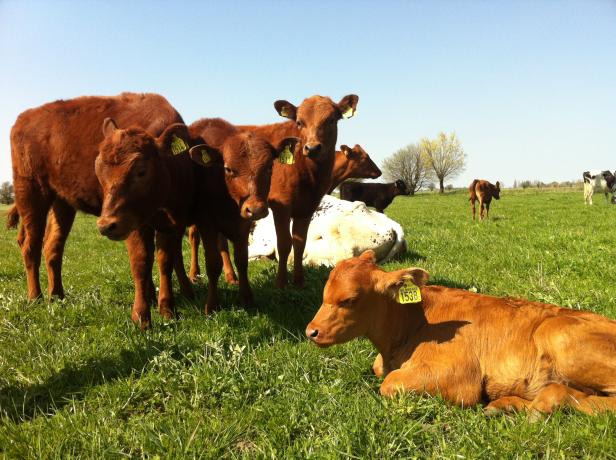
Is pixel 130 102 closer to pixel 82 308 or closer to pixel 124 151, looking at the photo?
pixel 124 151

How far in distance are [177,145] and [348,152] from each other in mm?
10079

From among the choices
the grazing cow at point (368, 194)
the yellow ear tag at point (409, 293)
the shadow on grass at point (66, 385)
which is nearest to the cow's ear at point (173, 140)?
the shadow on grass at point (66, 385)

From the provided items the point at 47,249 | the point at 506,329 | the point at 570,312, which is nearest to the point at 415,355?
the point at 506,329

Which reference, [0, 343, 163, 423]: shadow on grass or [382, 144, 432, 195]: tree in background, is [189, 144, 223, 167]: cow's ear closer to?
[0, 343, 163, 423]: shadow on grass

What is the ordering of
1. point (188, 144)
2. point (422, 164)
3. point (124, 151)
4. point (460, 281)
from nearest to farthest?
point (124, 151), point (188, 144), point (460, 281), point (422, 164)

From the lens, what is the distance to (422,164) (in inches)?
3684

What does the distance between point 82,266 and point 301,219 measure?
4.52 metres

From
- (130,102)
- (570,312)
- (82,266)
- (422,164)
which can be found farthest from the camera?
(422,164)

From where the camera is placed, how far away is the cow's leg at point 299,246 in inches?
272

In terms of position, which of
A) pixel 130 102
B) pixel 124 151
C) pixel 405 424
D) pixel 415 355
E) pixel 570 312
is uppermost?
pixel 130 102

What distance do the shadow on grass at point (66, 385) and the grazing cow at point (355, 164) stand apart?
1080 cm

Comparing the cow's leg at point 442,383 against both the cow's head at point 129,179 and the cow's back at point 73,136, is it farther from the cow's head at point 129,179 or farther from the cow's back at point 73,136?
the cow's back at point 73,136

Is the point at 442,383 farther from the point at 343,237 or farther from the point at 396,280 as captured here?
the point at 343,237

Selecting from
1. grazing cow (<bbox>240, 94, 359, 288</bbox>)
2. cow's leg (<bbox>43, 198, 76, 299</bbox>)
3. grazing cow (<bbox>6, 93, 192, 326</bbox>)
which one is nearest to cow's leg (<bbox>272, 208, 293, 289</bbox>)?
grazing cow (<bbox>240, 94, 359, 288</bbox>)
